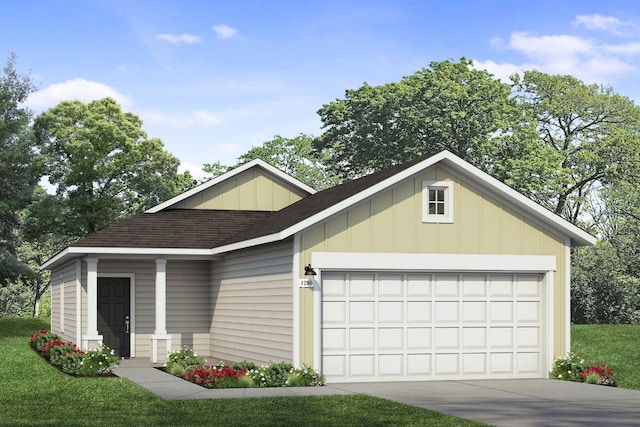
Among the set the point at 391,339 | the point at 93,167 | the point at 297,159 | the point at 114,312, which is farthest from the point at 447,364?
the point at 297,159

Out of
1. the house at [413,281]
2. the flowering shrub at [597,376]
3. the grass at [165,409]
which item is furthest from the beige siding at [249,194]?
the flowering shrub at [597,376]

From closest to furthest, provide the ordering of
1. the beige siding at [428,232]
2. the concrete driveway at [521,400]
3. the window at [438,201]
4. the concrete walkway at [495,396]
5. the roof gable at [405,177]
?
the concrete driveway at [521,400], the concrete walkway at [495,396], the roof gable at [405,177], the beige siding at [428,232], the window at [438,201]

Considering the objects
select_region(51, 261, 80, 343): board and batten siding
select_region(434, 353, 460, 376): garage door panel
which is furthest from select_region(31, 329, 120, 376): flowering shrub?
select_region(434, 353, 460, 376): garage door panel

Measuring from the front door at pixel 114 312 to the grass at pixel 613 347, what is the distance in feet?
42.4

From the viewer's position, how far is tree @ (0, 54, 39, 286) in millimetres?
40469

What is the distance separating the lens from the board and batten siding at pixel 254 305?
2125cm

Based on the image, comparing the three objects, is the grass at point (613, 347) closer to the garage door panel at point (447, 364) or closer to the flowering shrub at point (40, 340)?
the garage door panel at point (447, 364)

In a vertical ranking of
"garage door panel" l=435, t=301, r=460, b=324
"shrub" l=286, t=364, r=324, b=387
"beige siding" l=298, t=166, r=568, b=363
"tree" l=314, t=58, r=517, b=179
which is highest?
"tree" l=314, t=58, r=517, b=179

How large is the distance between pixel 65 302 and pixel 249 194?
289 inches

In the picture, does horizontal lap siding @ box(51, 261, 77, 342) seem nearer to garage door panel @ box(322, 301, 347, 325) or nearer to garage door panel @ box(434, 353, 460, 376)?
garage door panel @ box(322, 301, 347, 325)

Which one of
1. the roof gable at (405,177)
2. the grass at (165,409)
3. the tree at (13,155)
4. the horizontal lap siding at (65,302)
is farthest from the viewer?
the tree at (13,155)

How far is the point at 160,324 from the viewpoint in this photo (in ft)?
84.9

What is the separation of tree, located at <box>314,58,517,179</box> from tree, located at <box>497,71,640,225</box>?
5.50 feet

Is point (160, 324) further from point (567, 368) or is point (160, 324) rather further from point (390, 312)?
point (567, 368)
